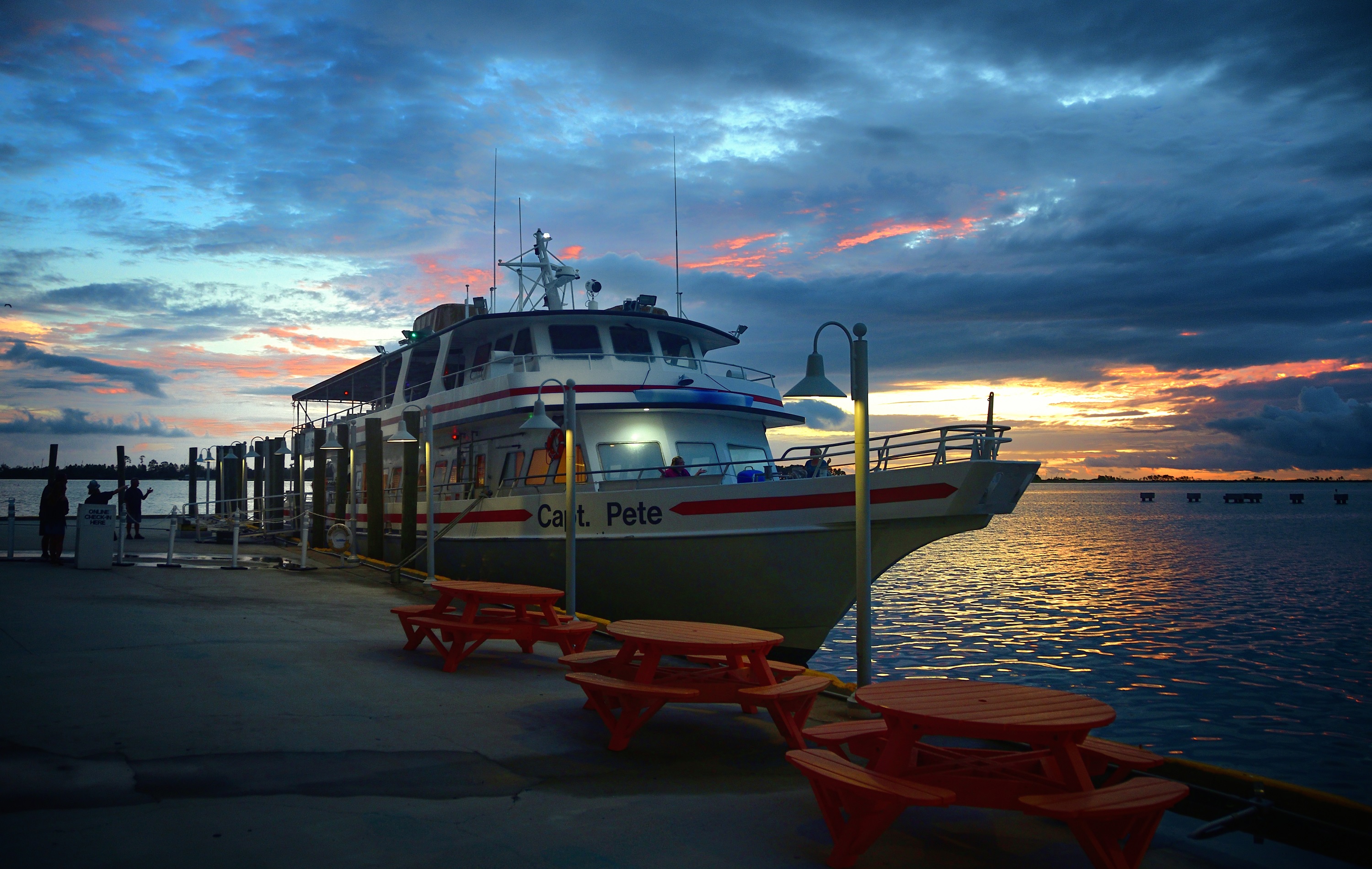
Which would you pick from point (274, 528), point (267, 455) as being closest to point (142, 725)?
point (274, 528)

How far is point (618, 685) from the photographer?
541cm

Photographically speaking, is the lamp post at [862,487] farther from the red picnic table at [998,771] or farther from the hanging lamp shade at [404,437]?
the hanging lamp shade at [404,437]

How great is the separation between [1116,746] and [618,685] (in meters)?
2.75

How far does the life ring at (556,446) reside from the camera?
14.4 metres

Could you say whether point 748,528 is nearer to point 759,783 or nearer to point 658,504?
point 658,504

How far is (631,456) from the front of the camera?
46.8 feet

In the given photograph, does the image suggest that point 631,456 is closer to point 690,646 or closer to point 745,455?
point 745,455

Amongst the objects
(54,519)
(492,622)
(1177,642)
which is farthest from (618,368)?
(1177,642)

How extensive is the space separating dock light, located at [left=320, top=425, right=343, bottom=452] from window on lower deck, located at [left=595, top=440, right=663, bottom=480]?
455 cm

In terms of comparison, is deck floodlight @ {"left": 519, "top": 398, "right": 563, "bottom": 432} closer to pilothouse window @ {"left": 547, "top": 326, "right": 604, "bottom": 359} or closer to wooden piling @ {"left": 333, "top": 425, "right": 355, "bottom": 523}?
pilothouse window @ {"left": 547, "top": 326, "right": 604, "bottom": 359}

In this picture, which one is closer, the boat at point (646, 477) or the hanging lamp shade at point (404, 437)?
the boat at point (646, 477)

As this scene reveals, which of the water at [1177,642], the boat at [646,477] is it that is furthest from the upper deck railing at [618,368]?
the water at [1177,642]

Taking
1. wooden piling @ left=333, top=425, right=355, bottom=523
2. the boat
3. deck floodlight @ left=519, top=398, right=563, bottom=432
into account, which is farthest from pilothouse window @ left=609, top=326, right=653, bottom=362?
wooden piling @ left=333, top=425, right=355, bottom=523

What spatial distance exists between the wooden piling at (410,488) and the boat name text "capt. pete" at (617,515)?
14.5ft
